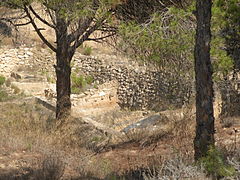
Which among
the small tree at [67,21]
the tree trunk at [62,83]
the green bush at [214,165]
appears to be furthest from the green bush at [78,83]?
the green bush at [214,165]

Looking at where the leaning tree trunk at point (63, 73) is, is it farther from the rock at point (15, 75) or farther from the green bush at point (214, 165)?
the rock at point (15, 75)

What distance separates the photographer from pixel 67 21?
10812mm

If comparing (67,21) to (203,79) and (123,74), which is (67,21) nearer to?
(203,79)

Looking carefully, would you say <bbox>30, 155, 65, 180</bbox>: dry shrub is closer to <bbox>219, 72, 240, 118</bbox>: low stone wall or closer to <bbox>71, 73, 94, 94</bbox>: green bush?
<bbox>219, 72, 240, 118</bbox>: low stone wall

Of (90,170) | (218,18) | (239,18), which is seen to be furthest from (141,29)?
(90,170)

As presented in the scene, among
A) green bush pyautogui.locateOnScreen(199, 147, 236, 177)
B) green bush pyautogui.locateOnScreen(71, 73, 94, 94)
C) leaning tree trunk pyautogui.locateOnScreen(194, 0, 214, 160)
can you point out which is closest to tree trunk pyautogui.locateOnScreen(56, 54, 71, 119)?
leaning tree trunk pyautogui.locateOnScreen(194, 0, 214, 160)

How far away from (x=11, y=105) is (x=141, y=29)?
8.49 meters

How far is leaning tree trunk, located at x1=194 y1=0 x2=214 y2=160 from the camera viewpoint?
562 centimetres

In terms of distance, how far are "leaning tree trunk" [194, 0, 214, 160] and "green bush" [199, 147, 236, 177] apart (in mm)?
289

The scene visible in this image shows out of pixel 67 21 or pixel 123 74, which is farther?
pixel 123 74

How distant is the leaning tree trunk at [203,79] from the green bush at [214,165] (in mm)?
289

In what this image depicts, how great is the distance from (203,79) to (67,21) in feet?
18.9

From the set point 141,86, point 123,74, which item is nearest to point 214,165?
point 141,86

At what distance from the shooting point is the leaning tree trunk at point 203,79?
5617 millimetres
